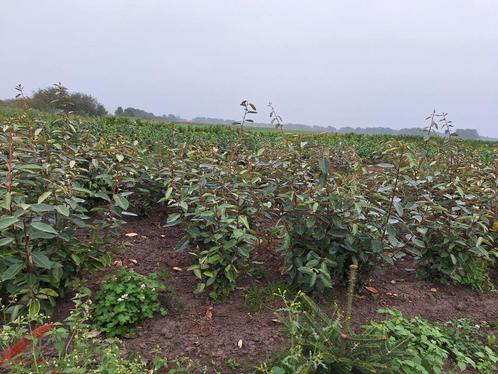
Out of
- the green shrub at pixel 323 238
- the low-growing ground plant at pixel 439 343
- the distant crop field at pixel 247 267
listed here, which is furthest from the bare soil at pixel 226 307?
the green shrub at pixel 323 238

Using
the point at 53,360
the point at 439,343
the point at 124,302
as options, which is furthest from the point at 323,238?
the point at 53,360

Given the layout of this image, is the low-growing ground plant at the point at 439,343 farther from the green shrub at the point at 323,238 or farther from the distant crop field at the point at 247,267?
the green shrub at the point at 323,238

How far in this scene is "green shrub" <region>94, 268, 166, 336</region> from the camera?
7.51ft

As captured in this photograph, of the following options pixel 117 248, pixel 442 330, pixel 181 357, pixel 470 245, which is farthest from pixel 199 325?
pixel 470 245

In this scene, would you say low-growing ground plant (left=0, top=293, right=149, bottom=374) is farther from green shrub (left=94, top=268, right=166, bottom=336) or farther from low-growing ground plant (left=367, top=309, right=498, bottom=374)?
low-growing ground plant (left=367, top=309, right=498, bottom=374)

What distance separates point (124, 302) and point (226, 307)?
2.04 feet

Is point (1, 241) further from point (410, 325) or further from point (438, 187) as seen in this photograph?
point (438, 187)

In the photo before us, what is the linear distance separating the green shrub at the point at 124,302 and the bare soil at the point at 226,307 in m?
0.08

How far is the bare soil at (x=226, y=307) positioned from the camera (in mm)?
2271

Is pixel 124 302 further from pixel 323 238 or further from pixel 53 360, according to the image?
pixel 323 238

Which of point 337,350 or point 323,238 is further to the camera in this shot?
point 323,238

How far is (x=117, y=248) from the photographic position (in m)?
2.84

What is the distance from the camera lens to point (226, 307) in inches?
103

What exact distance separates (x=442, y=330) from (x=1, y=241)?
250 cm
